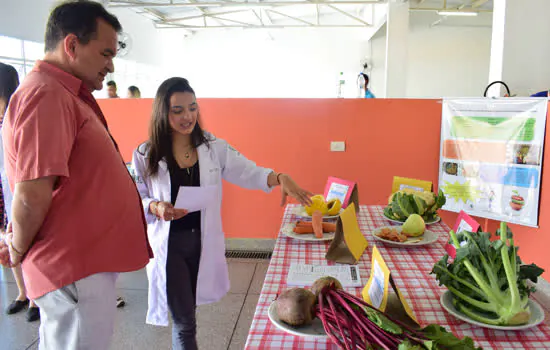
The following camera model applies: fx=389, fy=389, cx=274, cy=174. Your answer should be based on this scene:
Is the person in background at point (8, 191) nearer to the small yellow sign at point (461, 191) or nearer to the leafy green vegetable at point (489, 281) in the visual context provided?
the leafy green vegetable at point (489, 281)

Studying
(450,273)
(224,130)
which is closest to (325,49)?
(224,130)

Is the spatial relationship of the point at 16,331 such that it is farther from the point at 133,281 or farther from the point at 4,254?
the point at 4,254

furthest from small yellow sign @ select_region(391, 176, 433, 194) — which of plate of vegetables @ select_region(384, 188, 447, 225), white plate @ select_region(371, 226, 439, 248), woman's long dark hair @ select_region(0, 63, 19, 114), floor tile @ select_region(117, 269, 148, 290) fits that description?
woman's long dark hair @ select_region(0, 63, 19, 114)

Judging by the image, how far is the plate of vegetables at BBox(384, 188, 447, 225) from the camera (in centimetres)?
189

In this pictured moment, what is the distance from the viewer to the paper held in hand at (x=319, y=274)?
4.04 feet

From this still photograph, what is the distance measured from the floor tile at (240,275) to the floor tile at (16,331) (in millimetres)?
1299

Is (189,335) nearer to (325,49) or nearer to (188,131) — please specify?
(188,131)

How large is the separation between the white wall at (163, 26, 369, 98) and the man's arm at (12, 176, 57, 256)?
38.7ft

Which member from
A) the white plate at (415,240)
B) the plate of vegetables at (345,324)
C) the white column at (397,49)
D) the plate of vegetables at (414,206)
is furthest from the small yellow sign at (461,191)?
the white column at (397,49)

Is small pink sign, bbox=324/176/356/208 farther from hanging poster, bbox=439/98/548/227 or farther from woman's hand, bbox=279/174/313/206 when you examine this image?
hanging poster, bbox=439/98/548/227

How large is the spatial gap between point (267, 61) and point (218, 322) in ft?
36.9

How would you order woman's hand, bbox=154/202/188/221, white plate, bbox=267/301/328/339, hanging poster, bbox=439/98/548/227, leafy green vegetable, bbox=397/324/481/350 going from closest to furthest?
leafy green vegetable, bbox=397/324/481/350
white plate, bbox=267/301/328/339
woman's hand, bbox=154/202/188/221
hanging poster, bbox=439/98/548/227

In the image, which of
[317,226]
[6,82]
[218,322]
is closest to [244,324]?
[218,322]

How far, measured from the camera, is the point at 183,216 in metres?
1.71
